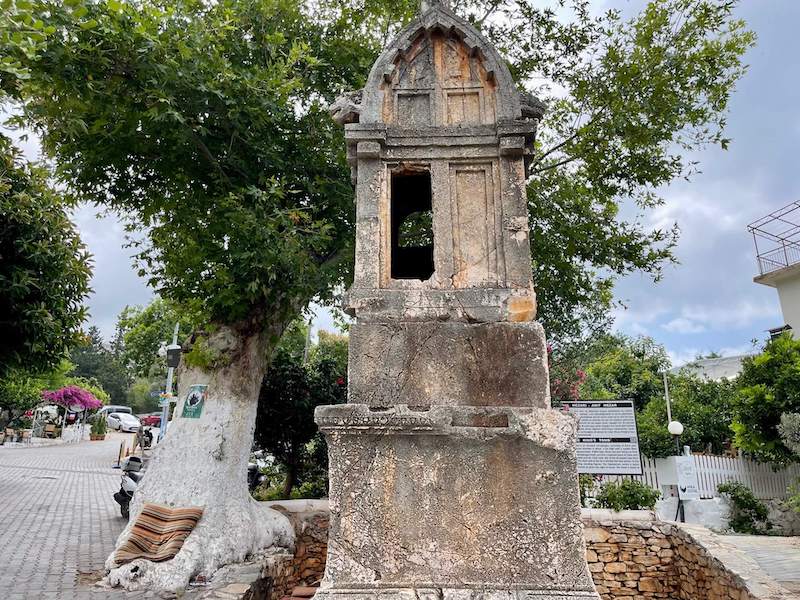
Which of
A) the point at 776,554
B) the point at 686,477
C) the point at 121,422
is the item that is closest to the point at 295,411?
the point at 686,477

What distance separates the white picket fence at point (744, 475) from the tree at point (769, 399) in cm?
102

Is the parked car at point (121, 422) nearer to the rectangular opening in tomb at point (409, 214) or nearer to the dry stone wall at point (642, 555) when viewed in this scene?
the dry stone wall at point (642, 555)

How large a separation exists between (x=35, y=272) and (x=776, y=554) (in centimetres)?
1227

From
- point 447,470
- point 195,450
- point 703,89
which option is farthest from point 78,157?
point 703,89

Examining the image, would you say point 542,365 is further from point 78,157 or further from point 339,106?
point 78,157

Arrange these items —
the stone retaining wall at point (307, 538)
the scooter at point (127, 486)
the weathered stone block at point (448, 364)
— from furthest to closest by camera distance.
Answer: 1. the scooter at point (127, 486)
2. the stone retaining wall at point (307, 538)
3. the weathered stone block at point (448, 364)

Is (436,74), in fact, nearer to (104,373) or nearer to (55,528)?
(55,528)

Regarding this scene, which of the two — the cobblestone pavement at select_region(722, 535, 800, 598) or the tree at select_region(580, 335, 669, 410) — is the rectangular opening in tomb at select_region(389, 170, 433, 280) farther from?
the tree at select_region(580, 335, 669, 410)

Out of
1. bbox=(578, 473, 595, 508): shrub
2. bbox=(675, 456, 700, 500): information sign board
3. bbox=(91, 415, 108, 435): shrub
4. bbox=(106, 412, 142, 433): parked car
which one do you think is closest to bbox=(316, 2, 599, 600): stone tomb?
bbox=(578, 473, 595, 508): shrub

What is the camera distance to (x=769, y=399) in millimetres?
10930

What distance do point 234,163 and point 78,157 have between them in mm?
2394

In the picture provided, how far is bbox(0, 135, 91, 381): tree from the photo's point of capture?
23.4 feet

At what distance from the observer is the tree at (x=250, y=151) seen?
6.16 metres

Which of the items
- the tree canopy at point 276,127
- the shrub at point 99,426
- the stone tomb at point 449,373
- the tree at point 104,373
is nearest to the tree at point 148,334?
the shrub at point 99,426
